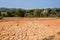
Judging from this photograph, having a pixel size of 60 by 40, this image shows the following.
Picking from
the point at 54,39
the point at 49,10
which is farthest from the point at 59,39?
the point at 49,10

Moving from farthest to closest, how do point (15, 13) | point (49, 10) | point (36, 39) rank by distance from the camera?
point (49, 10) < point (15, 13) < point (36, 39)

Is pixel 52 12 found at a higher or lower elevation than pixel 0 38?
lower

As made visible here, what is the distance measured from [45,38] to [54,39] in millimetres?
673

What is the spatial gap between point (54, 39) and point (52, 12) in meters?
41.3

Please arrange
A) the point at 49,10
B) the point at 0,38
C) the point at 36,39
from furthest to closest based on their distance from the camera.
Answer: the point at 49,10, the point at 36,39, the point at 0,38

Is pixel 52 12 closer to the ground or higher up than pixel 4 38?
closer to the ground

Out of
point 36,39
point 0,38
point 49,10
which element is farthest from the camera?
point 49,10

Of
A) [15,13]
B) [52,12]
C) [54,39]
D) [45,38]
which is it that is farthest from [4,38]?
[52,12]

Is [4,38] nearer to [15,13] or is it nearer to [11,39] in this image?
[11,39]

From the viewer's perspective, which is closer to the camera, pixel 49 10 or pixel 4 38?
pixel 4 38

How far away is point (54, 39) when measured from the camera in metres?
10.7

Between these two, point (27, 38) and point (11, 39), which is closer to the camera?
point (11, 39)

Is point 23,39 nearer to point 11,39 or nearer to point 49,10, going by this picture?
point 11,39

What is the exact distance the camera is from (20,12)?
48875mm
